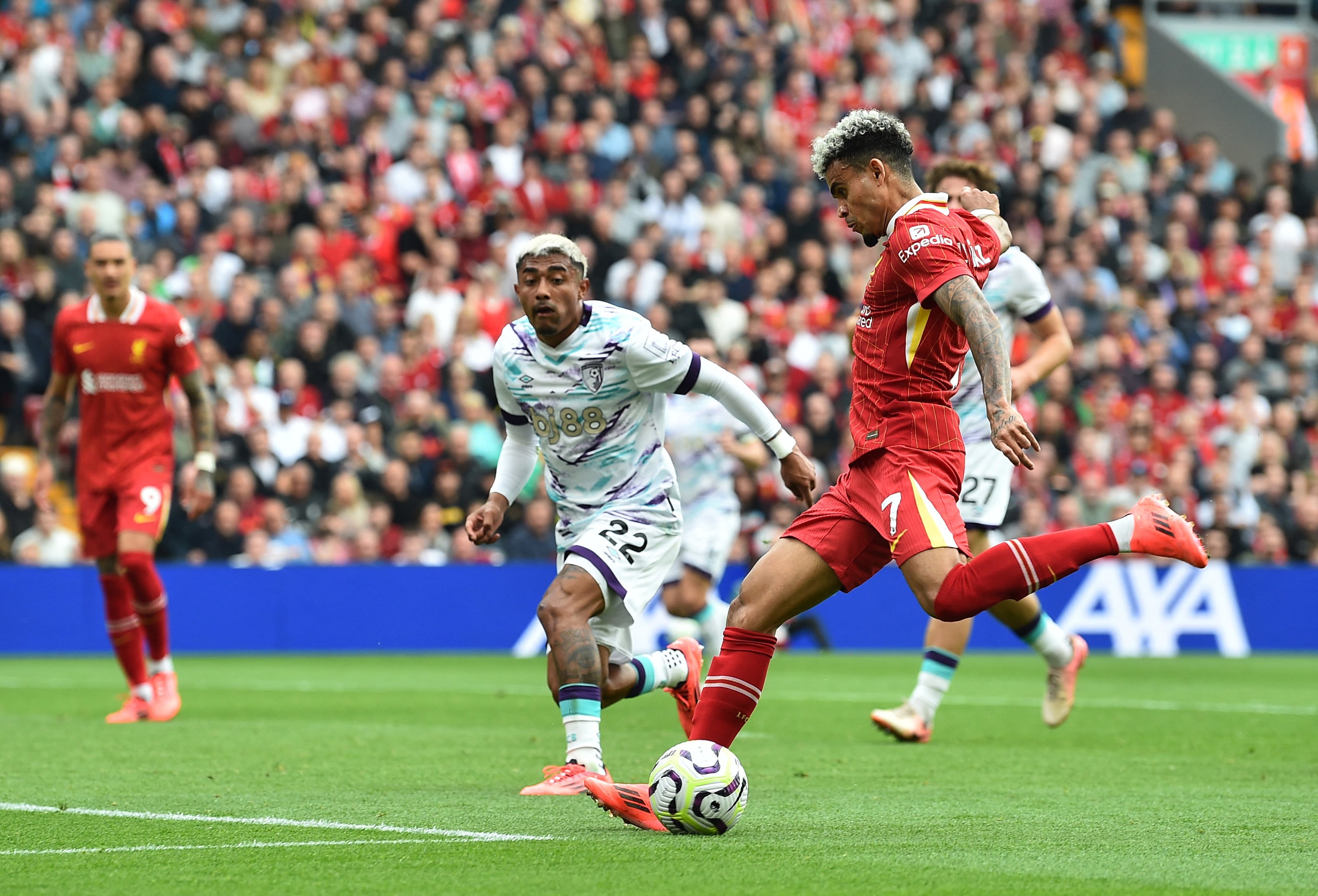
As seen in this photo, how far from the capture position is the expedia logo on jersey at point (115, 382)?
11.0 metres

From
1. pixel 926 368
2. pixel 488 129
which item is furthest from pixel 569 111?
pixel 926 368

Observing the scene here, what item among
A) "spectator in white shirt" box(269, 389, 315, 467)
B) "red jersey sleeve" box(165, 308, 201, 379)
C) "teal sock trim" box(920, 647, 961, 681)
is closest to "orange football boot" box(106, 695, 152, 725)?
"red jersey sleeve" box(165, 308, 201, 379)

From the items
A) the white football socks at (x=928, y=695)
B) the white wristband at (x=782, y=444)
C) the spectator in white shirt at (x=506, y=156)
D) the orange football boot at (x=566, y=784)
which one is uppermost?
the spectator in white shirt at (x=506, y=156)

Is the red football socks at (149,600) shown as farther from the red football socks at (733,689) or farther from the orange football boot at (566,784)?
the red football socks at (733,689)

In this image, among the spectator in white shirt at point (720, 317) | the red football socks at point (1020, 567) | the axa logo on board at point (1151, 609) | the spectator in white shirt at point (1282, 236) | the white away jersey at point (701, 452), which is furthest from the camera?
the spectator in white shirt at point (1282, 236)

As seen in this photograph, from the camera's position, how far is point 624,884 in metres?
4.98

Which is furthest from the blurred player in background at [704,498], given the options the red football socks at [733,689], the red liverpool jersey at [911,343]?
the red football socks at [733,689]

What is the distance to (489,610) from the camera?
18344 mm

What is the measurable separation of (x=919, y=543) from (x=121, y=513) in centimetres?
630

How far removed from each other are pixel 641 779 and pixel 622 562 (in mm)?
968

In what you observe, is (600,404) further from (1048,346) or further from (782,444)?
(1048,346)

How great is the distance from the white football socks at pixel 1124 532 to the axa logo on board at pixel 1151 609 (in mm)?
13034

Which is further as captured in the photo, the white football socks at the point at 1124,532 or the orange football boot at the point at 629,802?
the orange football boot at the point at 629,802

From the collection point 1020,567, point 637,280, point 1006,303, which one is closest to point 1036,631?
point 1006,303
